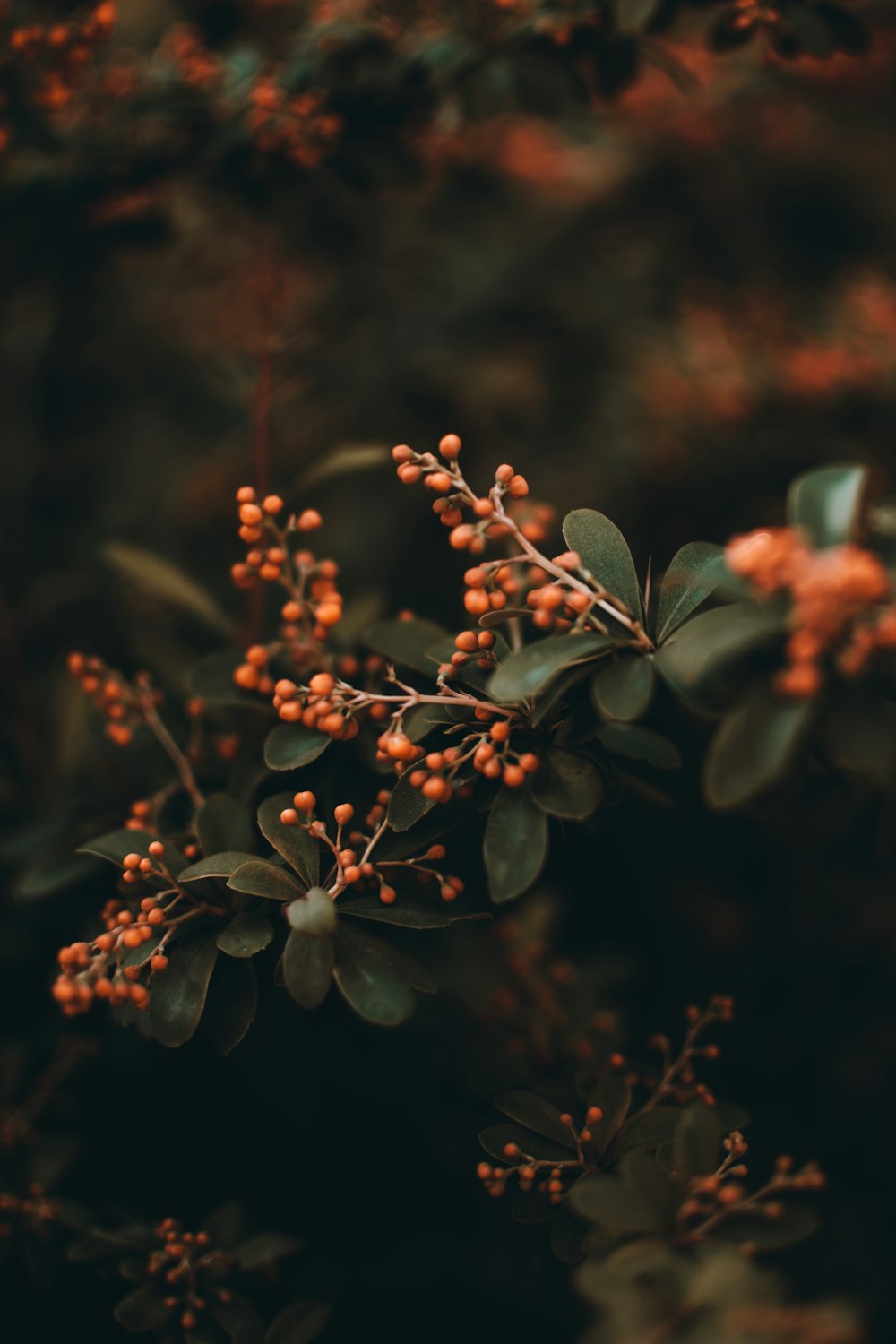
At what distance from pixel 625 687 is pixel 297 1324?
2.53 ft

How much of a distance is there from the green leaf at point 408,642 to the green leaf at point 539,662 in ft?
0.62

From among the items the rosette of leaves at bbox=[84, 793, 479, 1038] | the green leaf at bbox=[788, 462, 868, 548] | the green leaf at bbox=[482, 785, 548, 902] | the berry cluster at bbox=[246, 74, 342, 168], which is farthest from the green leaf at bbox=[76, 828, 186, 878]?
the berry cluster at bbox=[246, 74, 342, 168]

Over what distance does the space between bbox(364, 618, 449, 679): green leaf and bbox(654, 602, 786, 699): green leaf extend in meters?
0.28

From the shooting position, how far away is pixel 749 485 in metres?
2.35

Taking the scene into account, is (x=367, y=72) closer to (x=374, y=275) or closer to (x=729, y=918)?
(x=374, y=275)

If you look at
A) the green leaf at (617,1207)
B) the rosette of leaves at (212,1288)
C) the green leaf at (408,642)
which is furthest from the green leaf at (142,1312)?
the green leaf at (408,642)

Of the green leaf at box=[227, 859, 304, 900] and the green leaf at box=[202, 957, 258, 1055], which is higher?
the green leaf at box=[227, 859, 304, 900]

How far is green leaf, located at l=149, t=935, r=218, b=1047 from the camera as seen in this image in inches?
35.9

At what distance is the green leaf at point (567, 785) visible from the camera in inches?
35.0

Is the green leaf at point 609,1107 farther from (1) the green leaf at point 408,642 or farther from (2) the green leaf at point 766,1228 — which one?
(1) the green leaf at point 408,642

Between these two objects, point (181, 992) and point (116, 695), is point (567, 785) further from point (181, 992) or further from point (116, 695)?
point (116, 695)

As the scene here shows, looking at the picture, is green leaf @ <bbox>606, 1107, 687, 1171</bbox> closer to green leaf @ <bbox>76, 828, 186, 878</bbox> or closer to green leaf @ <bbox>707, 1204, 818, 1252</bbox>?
green leaf @ <bbox>707, 1204, 818, 1252</bbox>

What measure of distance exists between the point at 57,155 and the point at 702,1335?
186cm

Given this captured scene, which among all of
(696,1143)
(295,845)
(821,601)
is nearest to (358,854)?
(295,845)
